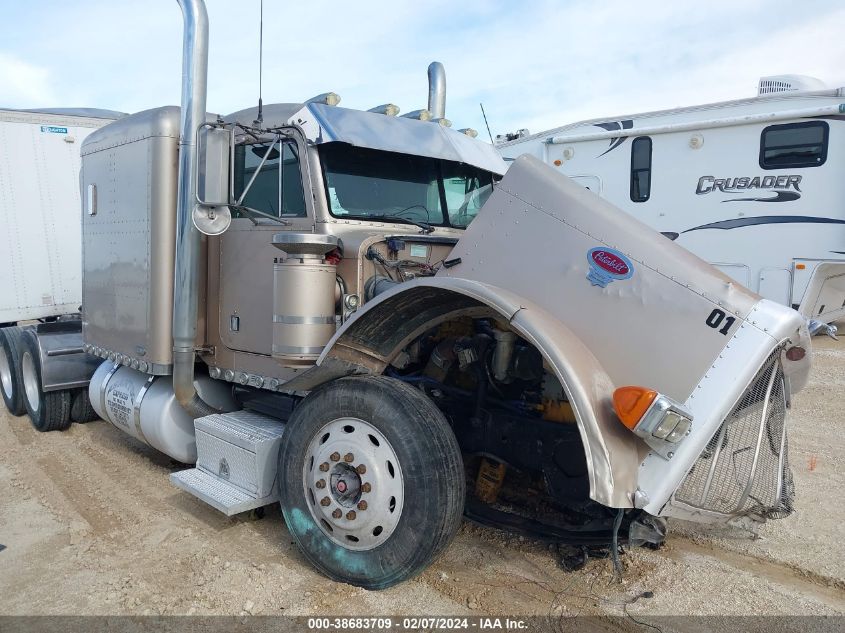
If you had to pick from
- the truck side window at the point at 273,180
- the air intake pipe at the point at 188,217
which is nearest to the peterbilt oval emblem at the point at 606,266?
the truck side window at the point at 273,180

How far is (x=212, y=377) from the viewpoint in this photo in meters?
4.62

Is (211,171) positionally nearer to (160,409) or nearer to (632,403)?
(160,409)

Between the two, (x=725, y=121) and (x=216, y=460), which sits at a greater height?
(x=725, y=121)

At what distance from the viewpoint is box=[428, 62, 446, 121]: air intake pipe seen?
5.35 metres

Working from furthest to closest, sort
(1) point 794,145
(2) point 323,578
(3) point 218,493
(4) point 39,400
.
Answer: (1) point 794,145, (4) point 39,400, (3) point 218,493, (2) point 323,578

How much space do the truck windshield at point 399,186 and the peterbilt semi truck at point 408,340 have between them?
14 millimetres

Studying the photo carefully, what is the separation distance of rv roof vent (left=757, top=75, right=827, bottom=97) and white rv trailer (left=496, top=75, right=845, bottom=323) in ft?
0.06

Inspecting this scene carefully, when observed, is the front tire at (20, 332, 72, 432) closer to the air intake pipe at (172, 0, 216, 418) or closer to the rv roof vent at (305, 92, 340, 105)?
the air intake pipe at (172, 0, 216, 418)

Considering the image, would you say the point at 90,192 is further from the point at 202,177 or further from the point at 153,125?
the point at 202,177

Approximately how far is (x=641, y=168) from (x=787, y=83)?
2.59 metres

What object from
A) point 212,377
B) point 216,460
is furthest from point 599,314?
point 212,377

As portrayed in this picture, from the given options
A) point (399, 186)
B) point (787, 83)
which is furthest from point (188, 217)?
point (787, 83)

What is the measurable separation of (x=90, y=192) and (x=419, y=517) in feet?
13.3

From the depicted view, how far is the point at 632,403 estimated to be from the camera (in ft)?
8.00
